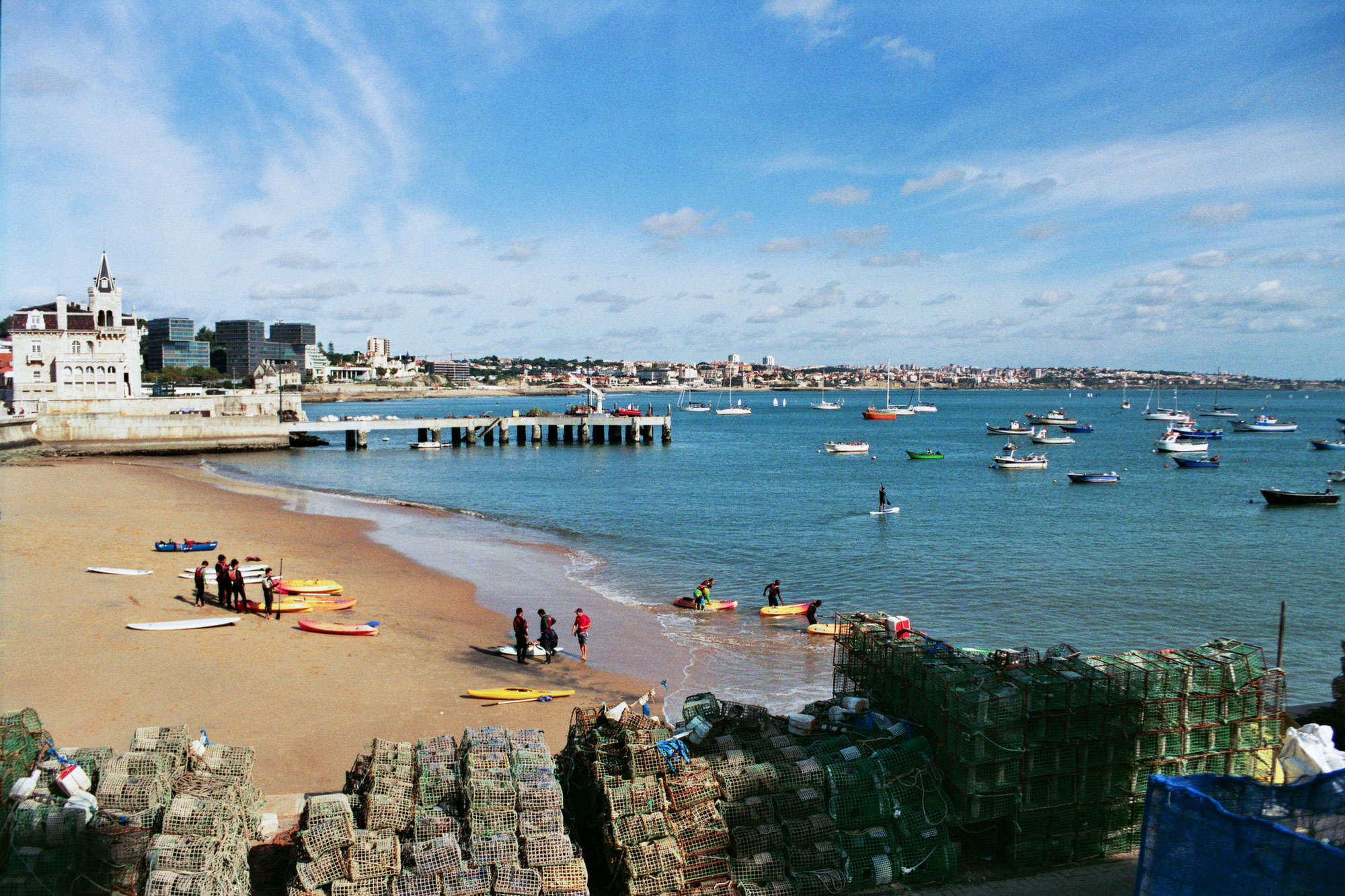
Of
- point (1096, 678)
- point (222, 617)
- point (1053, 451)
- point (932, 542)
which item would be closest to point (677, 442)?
point (1053, 451)

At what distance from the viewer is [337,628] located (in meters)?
19.5

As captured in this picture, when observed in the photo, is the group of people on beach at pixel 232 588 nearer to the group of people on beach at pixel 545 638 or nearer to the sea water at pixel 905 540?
the group of people on beach at pixel 545 638

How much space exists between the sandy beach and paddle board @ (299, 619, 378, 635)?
0.82 feet

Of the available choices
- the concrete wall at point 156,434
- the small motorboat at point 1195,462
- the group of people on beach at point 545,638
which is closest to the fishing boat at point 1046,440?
the small motorboat at point 1195,462

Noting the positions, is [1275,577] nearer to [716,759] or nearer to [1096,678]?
[1096,678]

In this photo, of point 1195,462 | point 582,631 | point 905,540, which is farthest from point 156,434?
point 1195,462

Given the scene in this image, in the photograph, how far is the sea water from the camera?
22281 millimetres

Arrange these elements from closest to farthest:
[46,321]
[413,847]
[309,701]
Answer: [413,847], [309,701], [46,321]

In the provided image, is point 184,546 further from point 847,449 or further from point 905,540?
point 847,449

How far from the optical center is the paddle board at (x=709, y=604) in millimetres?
24125

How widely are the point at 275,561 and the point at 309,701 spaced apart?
1383cm

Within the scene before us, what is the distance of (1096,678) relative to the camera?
9867 millimetres

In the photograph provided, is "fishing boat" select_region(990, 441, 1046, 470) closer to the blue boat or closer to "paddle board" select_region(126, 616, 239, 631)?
the blue boat

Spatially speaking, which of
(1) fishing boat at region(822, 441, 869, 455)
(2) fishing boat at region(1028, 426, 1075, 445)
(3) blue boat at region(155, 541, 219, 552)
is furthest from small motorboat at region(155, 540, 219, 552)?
(2) fishing boat at region(1028, 426, 1075, 445)
